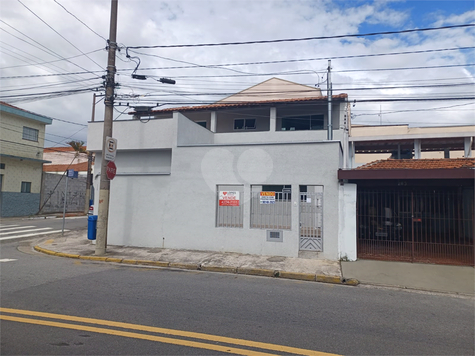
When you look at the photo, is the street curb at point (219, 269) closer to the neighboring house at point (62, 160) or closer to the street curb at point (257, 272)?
the street curb at point (257, 272)

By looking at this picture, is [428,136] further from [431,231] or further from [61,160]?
[61,160]

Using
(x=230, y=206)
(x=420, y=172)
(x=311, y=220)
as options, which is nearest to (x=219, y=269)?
(x=230, y=206)

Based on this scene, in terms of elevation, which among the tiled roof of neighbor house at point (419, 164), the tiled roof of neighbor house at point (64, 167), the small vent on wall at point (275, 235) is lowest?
the small vent on wall at point (275, 235)

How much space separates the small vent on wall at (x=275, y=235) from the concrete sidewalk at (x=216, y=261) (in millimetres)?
580

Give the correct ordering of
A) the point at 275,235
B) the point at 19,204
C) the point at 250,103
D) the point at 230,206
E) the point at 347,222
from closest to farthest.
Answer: the point at 347,222 < the point at 275,235 < the point at 230,206 < the point at 250,103 < the point at 19,204

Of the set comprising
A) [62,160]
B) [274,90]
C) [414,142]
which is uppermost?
[274,90]

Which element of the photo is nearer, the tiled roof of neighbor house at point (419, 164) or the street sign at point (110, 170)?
the tiled roof of neighbor house at point (419, 164)

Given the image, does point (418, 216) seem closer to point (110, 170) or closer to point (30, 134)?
point (110, 170)

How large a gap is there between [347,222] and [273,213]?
7.57ft

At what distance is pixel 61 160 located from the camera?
4153 cm

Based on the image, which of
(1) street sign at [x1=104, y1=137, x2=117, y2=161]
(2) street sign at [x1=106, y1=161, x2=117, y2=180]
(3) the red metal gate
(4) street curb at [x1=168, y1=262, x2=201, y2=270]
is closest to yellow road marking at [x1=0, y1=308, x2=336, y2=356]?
(4) street curb at [x1=168, y1=262, x2=201, y2=270]

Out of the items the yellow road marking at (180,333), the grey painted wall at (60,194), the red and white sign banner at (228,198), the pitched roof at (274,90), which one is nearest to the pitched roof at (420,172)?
the red and white sign banner at (228,198)

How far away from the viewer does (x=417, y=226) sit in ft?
34.1

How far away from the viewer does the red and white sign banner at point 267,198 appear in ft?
35.5
